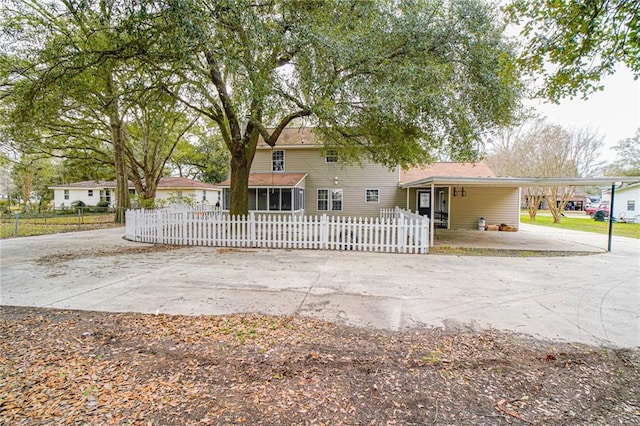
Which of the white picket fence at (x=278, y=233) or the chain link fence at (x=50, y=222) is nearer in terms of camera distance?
the white picket fence at (x=278, y=233)

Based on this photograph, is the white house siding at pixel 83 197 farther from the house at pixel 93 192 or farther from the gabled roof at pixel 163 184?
the gabled roof at pixel 163 184

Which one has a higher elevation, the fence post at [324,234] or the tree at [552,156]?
the tree at [552,156]

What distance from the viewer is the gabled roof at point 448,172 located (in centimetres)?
1666

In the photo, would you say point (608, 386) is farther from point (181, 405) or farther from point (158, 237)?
point (158, 237)

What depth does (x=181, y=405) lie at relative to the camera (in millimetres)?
2281

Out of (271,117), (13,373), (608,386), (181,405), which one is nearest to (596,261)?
(608,386)

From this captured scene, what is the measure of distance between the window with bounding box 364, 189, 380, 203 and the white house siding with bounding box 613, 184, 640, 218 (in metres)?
20.8

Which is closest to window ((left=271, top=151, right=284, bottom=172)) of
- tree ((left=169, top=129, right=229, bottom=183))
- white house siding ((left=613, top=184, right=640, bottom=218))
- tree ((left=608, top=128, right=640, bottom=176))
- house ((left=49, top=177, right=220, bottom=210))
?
tree ((left=169, top=129, right=229, bottom=183))

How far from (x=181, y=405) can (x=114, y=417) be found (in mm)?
435

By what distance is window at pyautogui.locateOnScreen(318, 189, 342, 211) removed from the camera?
1853cm

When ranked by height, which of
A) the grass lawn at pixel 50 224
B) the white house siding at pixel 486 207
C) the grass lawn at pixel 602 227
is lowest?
the grass lawn at pixel 602 227

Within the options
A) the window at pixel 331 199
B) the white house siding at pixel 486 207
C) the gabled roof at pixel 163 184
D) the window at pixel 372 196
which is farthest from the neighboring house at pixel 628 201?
the gabled roof at pixel 163 184

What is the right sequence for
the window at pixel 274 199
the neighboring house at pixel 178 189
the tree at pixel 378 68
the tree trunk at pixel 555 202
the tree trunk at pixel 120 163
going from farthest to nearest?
the neighboring house at pixel 178 189
the tree trunk at pixel 555 202
the window at pixel 274 199
the tree trunk at pixel 120 163
the tree at pixel 378 68

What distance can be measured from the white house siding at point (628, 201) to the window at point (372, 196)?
20.8 meters
